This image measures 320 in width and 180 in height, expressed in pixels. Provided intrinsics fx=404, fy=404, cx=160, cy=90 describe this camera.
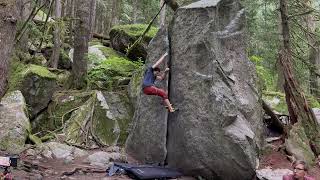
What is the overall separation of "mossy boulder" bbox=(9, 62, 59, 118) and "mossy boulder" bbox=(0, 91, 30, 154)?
1.91ft

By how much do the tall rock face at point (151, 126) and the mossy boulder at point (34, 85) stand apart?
11.3 ft

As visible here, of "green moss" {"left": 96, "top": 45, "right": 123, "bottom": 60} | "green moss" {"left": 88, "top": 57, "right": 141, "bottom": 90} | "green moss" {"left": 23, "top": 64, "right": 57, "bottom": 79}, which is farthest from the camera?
"green moss" {"left": 96, "top": 45, "right": 123, "bottom": 60}

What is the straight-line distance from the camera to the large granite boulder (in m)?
8.90

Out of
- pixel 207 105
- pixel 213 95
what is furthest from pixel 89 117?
pixel 213 95

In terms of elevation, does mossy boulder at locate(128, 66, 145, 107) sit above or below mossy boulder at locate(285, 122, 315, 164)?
above

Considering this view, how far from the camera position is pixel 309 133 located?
35.8 feet

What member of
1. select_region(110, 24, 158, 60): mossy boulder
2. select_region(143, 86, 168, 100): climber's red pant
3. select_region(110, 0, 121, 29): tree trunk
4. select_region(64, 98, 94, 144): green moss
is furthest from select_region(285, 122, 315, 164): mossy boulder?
select_region(110, 0, 121, 29): tree trunk

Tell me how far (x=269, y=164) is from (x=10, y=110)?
690cm

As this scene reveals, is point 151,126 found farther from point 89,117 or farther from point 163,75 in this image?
point 89,117

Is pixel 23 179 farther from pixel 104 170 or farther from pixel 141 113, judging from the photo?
pixel 141 113

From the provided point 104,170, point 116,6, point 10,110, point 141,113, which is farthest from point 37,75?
point 116,6

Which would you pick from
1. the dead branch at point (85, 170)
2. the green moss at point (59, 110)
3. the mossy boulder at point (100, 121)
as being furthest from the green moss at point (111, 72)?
the dead branch at point (85, 170)

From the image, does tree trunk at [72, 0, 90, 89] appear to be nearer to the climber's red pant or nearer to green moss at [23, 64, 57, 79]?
green moss at [23, 64, 57, 79]

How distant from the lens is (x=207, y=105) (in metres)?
9.18
